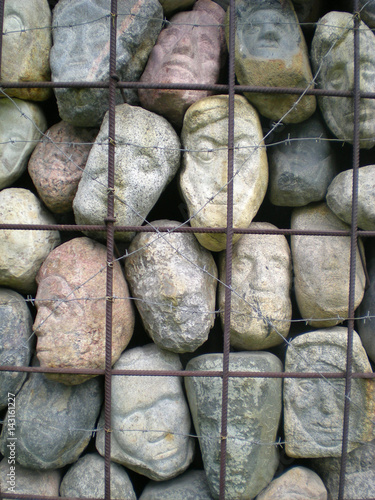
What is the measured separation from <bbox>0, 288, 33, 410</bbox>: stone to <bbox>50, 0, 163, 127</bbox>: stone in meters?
0.66

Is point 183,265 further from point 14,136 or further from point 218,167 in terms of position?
point 14,136

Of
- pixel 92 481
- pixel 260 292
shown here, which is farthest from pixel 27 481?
pixel 260 292

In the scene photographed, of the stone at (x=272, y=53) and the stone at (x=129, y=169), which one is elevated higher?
the stone at (x=272, y=53)

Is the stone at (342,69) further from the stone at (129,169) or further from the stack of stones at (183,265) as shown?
the stone at (129,169)

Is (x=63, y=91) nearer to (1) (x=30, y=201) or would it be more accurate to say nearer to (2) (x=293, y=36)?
(1) (x=30, y=201)

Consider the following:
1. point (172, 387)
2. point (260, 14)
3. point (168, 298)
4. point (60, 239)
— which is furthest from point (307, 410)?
point (260, 14)

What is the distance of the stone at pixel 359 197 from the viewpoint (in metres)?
1.30

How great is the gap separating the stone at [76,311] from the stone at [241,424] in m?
0.33

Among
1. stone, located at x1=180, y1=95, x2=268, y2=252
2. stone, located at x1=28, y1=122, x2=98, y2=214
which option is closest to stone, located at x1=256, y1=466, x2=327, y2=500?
stone, located at x1=180, y1=95, x2=268, y2=252

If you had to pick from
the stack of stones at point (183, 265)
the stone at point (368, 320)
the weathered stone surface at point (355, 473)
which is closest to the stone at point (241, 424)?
the stack of stones at point (183, 265)

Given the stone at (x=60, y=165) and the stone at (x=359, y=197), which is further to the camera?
the stone at (x=60, y=165)

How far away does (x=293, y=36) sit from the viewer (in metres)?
1.34

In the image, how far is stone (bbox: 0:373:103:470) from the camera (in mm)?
1304

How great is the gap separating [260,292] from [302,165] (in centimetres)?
45
